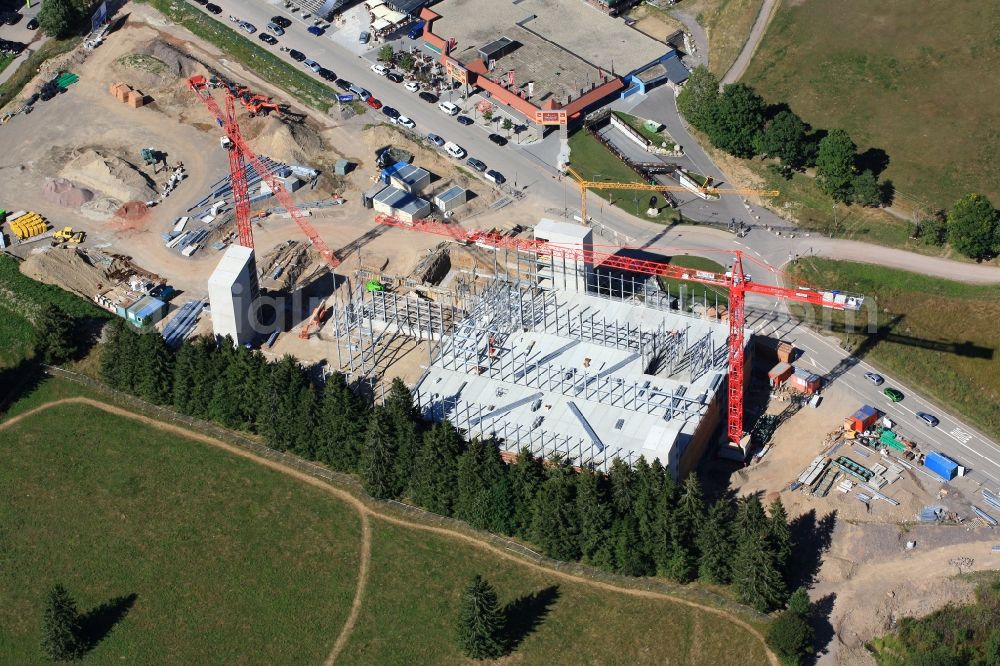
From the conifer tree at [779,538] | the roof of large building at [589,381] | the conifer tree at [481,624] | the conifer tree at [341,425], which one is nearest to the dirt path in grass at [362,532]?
the conifer tree at [341,425]

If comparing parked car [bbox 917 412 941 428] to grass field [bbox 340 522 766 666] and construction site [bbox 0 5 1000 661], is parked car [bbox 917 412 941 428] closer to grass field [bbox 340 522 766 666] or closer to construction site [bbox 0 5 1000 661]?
construction site [bbox 0 5 1000 661]

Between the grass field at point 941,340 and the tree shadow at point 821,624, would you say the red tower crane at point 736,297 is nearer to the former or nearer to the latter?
the grass field at point 941,340

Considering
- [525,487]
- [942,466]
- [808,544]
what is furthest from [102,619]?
[942,466]

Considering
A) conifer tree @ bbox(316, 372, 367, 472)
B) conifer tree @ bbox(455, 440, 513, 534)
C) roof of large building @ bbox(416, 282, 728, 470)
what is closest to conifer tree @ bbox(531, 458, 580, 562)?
conifer tree @ bbox(455, 440, 513, 534)

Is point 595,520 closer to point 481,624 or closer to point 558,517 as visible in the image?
point 558,517

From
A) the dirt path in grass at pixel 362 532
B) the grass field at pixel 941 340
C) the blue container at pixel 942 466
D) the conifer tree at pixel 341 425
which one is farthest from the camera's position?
the grass field at pixel 941 340

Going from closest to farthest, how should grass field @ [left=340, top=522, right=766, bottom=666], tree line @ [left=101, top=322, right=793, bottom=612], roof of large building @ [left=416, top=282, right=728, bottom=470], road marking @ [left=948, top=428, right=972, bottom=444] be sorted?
grass field @ [left=340, top=522, right=766, bottom=666], tree line @ [left=101, top=322, right=793, bottom=612], roof of large building @ [left=416, top=282, right=728, bottom=470], road marking @ [left=948, top=428, right=972, bottom=444]

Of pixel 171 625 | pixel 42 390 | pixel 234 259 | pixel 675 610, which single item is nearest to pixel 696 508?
pixel 675 610

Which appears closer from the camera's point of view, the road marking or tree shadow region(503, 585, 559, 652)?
tree shadow region(503, 585, 559, 652)
